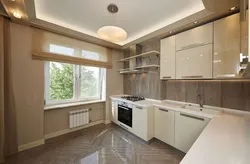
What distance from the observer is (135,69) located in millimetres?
3250

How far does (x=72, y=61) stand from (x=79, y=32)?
0.71 metres

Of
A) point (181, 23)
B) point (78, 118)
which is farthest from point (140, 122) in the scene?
point (181, 23)

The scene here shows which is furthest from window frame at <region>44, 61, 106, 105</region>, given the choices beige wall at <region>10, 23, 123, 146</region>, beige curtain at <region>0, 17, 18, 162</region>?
beige curtain at <region>0, 17, 18, 162</region>

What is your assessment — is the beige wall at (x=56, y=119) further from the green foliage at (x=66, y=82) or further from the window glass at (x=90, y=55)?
the window glass at (x=90, y=55)

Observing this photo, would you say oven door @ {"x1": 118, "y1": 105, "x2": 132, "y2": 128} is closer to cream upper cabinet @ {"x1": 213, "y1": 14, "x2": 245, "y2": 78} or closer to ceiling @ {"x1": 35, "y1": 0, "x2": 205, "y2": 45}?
cream upper cabinet @ {"x1": 213, "y1": 14, "x2": 245, "y2": 78}

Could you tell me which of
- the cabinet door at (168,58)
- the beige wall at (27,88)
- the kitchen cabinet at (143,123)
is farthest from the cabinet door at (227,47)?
the beige wall at (27,88)

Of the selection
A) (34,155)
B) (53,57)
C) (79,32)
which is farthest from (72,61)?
(34,155)

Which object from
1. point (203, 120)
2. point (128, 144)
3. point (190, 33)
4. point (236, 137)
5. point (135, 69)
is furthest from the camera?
point (135, 69)

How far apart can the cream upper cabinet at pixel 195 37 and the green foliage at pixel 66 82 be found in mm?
2508

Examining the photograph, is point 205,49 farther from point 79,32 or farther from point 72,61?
point 72,61

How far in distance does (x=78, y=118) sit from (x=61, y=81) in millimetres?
1066

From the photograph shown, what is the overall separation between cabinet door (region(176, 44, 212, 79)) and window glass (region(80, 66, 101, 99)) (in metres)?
2.37

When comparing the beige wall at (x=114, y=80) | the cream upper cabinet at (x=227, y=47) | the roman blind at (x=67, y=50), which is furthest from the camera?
the beige wall at (x=114, y=80)

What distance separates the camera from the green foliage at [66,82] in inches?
109
